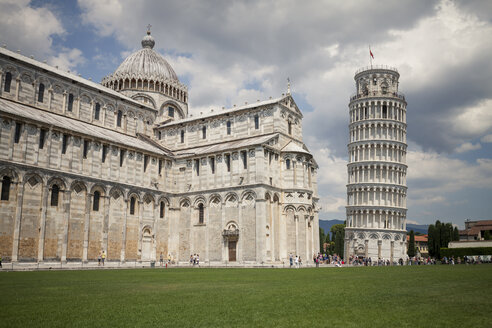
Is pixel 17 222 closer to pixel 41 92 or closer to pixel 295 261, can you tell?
pixel 41 92

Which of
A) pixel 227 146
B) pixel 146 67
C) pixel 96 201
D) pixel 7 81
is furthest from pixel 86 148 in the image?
pixel 146 67

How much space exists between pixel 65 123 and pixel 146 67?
23.4 m

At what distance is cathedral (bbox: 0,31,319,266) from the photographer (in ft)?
125

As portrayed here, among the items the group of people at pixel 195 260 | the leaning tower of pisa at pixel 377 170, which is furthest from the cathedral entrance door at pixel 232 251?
the leaning tower of pisa at pixel 377 170

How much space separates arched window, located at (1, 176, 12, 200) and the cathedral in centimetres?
17

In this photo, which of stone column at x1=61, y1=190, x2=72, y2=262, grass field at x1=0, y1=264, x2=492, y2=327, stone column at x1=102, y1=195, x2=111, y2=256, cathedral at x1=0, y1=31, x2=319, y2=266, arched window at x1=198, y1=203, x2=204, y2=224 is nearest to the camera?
grass field at x1=0, y1=264, x2=492, y2=327

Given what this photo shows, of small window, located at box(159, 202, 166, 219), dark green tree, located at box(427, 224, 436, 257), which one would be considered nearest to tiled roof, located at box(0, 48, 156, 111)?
small window, located at box(159, 202, 166, 219)

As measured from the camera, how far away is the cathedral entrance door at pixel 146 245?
47.9m

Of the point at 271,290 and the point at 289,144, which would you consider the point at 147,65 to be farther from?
the point at 271,290

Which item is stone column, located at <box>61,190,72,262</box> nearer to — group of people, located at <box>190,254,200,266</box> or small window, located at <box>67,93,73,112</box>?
small window, located at <box>67,93,73,112</box>

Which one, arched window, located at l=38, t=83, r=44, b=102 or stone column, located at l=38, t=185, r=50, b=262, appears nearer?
stone column, located at l=38, t=185, r=50, b=262

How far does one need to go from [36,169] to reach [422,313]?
119 ft

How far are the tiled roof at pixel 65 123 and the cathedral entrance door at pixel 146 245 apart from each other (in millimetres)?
9757

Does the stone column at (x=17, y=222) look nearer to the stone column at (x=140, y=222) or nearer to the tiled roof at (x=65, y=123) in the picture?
the tiled roof at (x=65, y=123)
